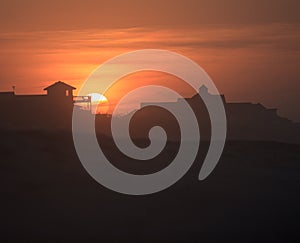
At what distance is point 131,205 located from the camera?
1412 inches

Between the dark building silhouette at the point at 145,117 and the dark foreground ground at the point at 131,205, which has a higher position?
the dark building silhouette at the point at 145,117

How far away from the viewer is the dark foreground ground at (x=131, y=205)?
3098cm

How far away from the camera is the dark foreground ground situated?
3098 cm

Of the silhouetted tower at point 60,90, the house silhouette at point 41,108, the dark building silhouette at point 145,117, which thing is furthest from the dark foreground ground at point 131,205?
the silhouetted tower at point 60,90

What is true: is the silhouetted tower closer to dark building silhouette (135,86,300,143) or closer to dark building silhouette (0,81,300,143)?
dark building silhouette (0,81,300,143)

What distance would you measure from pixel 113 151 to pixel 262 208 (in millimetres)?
17956

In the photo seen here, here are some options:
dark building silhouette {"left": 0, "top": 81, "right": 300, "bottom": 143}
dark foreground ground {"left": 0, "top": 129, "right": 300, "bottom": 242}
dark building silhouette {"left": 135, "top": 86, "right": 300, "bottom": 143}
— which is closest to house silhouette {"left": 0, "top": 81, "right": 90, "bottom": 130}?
dark building silhouette {"left": 0, "top": 81, "right": 300, "bottom": 143}

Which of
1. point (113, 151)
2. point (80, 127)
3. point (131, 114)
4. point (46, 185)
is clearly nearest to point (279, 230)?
point (46, 185)

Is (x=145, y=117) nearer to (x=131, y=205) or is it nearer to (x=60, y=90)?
(x=60, y=90)

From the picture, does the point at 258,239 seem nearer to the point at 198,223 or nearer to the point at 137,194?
the point at 198,223

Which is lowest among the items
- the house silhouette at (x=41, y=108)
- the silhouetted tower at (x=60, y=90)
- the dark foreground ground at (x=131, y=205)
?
the dark foreground ground at (x=131, y=205)

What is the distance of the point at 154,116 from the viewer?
9100cm

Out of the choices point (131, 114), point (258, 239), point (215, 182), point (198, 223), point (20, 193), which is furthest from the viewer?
point (131, 114)

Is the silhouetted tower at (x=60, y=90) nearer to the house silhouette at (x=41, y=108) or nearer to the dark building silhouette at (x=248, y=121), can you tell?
the house silhouette at (x=41, y=108)
